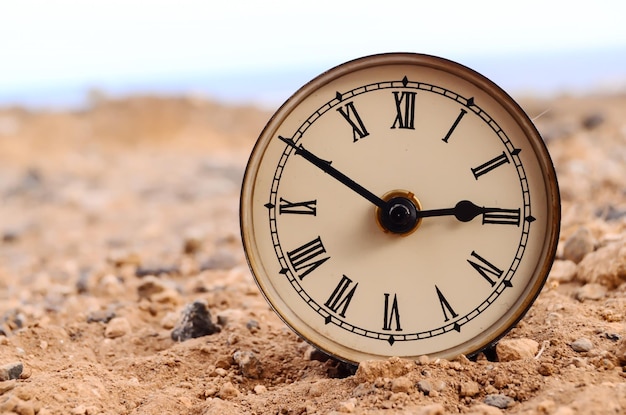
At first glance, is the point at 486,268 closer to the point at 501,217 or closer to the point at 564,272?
the point at 501,217

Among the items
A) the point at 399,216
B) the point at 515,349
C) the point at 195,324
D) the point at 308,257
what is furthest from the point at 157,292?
the point at 515,349

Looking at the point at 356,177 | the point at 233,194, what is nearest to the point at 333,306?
the point at 356,177

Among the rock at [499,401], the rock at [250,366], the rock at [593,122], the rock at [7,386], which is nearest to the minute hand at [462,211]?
the rock at [499,401]

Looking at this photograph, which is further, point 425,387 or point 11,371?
point 11,371

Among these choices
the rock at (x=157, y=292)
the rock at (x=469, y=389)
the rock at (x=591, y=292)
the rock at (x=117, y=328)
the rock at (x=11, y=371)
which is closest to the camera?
the rock at (x=469, y=389)

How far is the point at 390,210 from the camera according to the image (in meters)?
2.04

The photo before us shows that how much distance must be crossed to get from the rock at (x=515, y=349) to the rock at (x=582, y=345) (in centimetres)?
10

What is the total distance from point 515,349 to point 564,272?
2.88 ft

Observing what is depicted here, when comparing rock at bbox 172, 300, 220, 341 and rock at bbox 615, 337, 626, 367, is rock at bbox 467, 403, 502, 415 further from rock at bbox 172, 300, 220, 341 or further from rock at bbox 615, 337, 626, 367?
rock at bbox 172, 300, 220, 341

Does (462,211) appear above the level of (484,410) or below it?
above

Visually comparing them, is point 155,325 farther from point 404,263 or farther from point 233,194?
point 233,194

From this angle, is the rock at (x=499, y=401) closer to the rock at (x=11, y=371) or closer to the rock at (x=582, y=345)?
the rock at (x=582, y=345)

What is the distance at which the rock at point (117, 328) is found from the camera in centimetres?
274

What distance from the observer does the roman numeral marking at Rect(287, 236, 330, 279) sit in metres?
2.12
